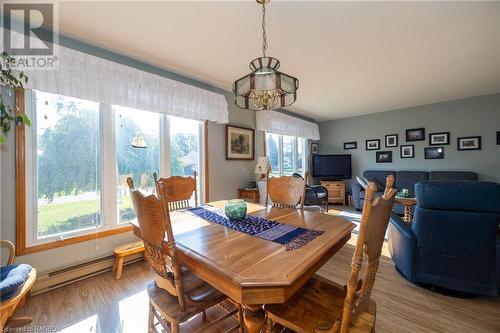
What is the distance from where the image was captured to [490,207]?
5.37ft

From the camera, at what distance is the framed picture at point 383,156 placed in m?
5.36

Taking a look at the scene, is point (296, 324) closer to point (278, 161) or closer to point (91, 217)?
point (91, 217)

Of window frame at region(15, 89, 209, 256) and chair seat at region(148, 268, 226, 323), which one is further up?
window frame at region(15, 89, 209, 256)

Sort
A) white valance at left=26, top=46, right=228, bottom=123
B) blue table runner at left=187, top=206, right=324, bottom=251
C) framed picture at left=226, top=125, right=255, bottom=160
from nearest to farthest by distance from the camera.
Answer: blue table runner at left=187, top=206, right=324, bottom=251
white valance at left=26, top=46, right=228, bottom=123
framed picture at left=226, top=125, right=255, bottom=160

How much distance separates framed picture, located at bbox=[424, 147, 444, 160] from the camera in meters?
4.72

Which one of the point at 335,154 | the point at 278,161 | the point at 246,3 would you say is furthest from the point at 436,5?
the point at 335,154

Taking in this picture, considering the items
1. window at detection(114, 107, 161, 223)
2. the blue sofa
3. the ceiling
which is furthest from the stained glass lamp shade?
the blue sofa

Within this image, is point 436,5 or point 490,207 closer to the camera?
point 490,207

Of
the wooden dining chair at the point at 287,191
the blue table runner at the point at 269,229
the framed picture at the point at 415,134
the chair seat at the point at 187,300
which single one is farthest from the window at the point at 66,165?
the framed picture at the point at 415,134

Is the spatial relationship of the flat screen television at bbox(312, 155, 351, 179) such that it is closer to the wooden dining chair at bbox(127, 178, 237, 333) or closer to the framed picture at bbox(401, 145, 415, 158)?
the framed picture at bbox(401, 145, 415, 158)

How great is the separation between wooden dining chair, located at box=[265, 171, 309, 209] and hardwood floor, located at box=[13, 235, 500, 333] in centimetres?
94

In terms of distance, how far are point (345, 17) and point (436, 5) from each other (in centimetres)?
72

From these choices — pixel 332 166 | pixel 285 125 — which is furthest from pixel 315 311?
pixel 332 166

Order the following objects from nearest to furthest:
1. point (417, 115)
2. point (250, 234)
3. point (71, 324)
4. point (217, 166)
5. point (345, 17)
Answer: point (250, 234)
point (71, 324)
point (345, 17)
point (217, 166)
point (417, 115)
